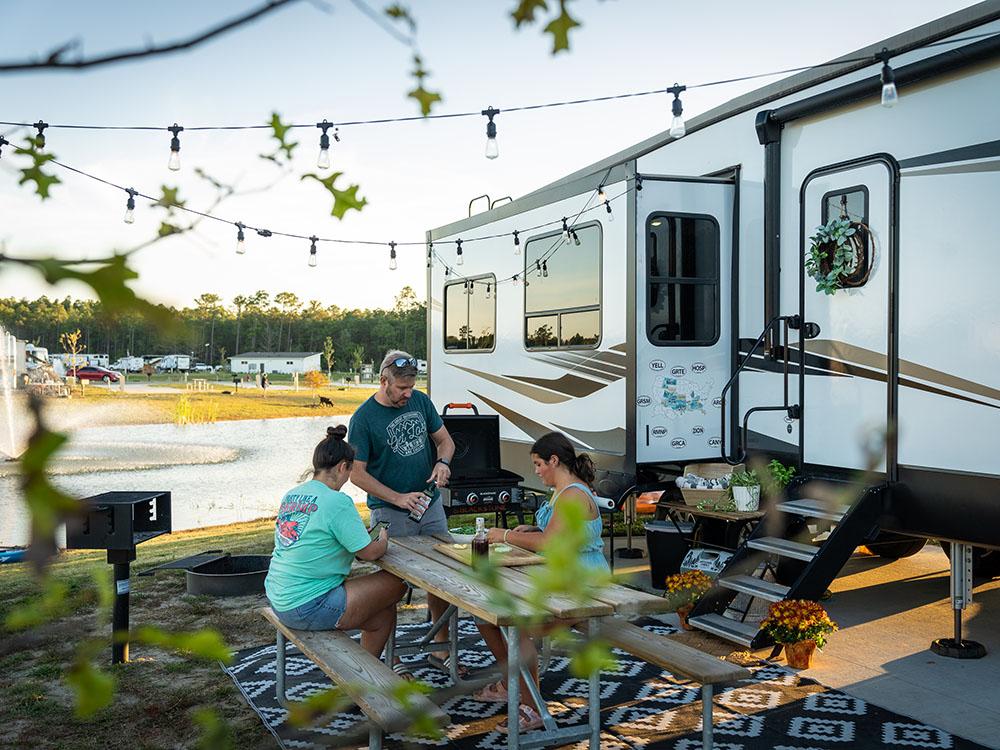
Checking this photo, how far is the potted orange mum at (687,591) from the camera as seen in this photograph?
5875 millimetres

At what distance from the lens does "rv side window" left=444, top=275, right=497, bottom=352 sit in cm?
895

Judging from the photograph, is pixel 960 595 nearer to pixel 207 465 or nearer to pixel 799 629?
pixel 799 629

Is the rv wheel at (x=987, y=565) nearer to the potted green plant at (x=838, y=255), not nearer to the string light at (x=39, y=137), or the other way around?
the potted green plant at (x=838, y=255)

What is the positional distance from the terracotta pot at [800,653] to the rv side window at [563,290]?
2852mm

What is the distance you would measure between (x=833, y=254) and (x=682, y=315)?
1.29 metres

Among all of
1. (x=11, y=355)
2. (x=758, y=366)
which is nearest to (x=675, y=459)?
(x=758, y=366)

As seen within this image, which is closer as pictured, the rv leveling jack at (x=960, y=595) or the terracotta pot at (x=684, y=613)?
the rv leveling jack at (x=960, y=595)

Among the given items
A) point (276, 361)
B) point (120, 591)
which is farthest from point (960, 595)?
point (276, 361)

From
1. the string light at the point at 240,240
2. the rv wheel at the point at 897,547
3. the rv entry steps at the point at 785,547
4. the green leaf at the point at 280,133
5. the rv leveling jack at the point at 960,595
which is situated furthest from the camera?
the rv wheel at the point at 897,547

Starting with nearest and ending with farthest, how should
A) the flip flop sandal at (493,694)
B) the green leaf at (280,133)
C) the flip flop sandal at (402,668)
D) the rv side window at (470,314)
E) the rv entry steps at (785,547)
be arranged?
the green leaf at (280,133)
the flip flop sandal at (493,694)
the flip flop sandal at (402,668)
the rv entry steps at (785,547)
the rv side window at (470,314)

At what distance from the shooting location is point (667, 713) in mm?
4449

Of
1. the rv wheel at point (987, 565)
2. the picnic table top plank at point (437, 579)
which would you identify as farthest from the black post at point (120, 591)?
the rv wheel at point (987, 565)

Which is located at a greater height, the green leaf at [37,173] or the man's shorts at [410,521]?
the green leaf at [37,173]

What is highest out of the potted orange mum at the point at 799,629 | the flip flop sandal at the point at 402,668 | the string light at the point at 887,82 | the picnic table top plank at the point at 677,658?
the string light at the point at 887,82
